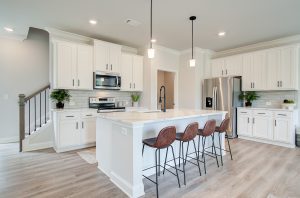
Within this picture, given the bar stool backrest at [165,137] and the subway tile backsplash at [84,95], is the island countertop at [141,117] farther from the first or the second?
the subway tile backsplash at [84,95]

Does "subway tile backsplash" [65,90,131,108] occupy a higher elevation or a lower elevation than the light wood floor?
higher

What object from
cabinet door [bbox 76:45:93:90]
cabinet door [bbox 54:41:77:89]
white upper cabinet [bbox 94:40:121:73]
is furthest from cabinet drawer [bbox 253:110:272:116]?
cabinet door [bbox 54:41:77:89]

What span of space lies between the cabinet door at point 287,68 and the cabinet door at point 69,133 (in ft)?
17.9

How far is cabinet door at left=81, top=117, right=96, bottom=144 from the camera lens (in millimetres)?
4113

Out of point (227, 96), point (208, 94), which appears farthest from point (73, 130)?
point (227, 96)

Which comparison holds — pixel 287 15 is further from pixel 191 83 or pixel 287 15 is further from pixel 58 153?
pixel 58 153

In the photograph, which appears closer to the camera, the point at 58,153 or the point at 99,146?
the point at 99,146

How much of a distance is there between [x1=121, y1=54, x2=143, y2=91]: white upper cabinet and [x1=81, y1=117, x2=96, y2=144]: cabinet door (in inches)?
54.8

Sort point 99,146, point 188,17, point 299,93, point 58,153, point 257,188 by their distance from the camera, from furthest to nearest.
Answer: point 299,93
point 58,153
point 188,17
point 99,146
point 257,188

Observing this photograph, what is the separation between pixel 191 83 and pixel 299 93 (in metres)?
2.91

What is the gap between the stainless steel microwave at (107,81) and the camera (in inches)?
177

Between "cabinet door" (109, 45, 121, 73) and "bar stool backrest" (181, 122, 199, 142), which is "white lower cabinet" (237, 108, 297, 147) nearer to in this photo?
"bar stool backrest" (181, 122, 199, 142)

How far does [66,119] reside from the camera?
3867 mm

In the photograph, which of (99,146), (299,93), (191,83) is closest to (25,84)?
(99,146)
